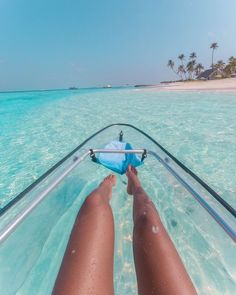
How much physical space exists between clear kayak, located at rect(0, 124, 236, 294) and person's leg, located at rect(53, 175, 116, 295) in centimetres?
34

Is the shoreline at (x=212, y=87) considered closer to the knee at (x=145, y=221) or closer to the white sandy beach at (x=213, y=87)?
the white sandy beach at (x=213, y=87)

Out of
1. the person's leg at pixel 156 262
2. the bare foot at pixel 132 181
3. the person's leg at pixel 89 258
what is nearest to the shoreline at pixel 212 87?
the bare foot at pixel 132 181

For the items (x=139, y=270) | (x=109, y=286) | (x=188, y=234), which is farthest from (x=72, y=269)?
(x=188, y=234)

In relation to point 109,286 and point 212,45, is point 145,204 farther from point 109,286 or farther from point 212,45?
point 212,45

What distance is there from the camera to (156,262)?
1.08 metres

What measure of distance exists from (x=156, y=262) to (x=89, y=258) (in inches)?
14.5

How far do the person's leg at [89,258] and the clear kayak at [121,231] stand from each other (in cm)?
34

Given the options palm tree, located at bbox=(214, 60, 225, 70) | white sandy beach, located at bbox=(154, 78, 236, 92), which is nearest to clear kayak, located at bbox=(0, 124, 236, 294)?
white sandy beach, located at bbox=(154, 78, 236, 92)

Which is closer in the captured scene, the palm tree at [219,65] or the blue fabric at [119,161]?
the blue fabric at [119,161]

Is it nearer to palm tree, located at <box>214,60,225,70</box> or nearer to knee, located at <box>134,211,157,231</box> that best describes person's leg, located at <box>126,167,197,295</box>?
knee, located at <box>134,211,157,231</box>

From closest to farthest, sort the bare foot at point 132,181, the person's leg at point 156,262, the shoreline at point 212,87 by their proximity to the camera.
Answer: the person's leg at point 156,262 → the bare foot at point 132,181 → the shoreline at point 212,87

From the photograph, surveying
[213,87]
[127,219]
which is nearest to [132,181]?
[127,219]

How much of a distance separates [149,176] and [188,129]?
11.9 ft

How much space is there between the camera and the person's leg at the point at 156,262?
0.97 meters
